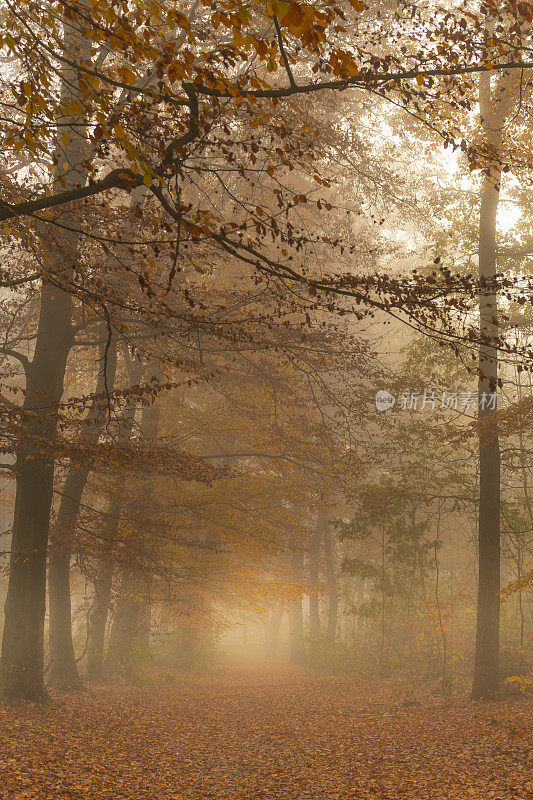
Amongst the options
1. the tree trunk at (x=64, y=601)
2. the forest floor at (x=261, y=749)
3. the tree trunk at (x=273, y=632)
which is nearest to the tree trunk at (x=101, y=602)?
the tree trunk at (x=64, y=601)

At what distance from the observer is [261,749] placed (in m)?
8.85

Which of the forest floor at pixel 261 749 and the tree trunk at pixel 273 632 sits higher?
the forest floor at pixel 261 749

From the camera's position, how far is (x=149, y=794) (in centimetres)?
610

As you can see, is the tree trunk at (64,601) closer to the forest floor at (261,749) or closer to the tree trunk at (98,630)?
the forest floor at (261,749)

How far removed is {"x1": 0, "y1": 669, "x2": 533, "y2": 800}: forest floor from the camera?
6367mm

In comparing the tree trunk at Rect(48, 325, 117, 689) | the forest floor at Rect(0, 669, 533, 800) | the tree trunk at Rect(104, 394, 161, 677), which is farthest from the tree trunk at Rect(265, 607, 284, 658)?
the tree trunk at Rect(48, 325, 117, 689)

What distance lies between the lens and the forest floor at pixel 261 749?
637 cm

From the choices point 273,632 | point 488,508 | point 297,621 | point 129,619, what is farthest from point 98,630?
point 273,632

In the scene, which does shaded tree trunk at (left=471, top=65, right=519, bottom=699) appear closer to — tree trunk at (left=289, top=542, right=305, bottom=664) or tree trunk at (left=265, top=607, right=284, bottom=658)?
tree trunk at (left=289, top=542, right=305, bottom=664)

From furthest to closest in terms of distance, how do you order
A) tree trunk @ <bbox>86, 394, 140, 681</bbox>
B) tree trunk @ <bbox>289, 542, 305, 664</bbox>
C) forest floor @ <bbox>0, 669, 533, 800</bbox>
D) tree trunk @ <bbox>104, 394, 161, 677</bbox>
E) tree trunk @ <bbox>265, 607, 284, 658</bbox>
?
tree trunk @ <bbox>265, 607, 284, 658</bbox>, tree trunk @ <bbox>289, 542, 305, 664</bbox>, tree trunk @ <bbox>104, 394, 161, 677</bbox>, tree trunk @ <bbox>86, 394, 140, 681</bbox>, forest floor @ <bbox>0, 669, 533, 800</bbox>

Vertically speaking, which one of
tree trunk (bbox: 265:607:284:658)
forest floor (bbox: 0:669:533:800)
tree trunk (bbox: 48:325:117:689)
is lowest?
tree trunk (bbox: 265:607:284:658)

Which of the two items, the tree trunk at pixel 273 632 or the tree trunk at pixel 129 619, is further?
the tree trunk at pixel 273 632

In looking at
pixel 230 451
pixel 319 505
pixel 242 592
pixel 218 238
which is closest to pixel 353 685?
pixel 242 592

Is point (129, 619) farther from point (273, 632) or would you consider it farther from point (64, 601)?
point (273, 632)
